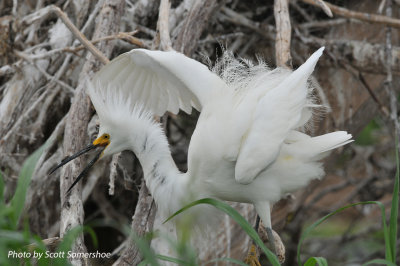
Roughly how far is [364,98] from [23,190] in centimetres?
245

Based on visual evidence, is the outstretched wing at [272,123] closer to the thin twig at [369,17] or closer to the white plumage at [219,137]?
the white plumage at [219,137]

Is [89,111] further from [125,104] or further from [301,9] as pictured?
[301,9]

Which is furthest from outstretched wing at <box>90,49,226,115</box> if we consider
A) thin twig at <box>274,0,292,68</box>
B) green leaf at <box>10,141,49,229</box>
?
green leaf at <box>10,141,49,229</box>

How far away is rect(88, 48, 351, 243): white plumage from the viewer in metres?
2.16

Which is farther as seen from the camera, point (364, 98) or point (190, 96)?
point (364, 98)

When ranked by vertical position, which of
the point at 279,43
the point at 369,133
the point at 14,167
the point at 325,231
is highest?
the point at 279,43

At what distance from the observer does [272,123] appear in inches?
82.6

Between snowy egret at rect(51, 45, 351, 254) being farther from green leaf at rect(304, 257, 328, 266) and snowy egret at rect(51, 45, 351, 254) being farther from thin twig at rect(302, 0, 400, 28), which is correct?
thin twig at rect(302, 0, 400, 28)

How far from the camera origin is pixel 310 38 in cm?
321

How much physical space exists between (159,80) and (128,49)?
26.9 inches

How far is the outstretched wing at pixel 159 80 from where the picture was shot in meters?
2.26

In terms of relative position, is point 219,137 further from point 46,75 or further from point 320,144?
point 46,75

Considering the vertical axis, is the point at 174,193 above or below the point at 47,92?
below

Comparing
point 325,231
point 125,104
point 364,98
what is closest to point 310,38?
point 364,98
